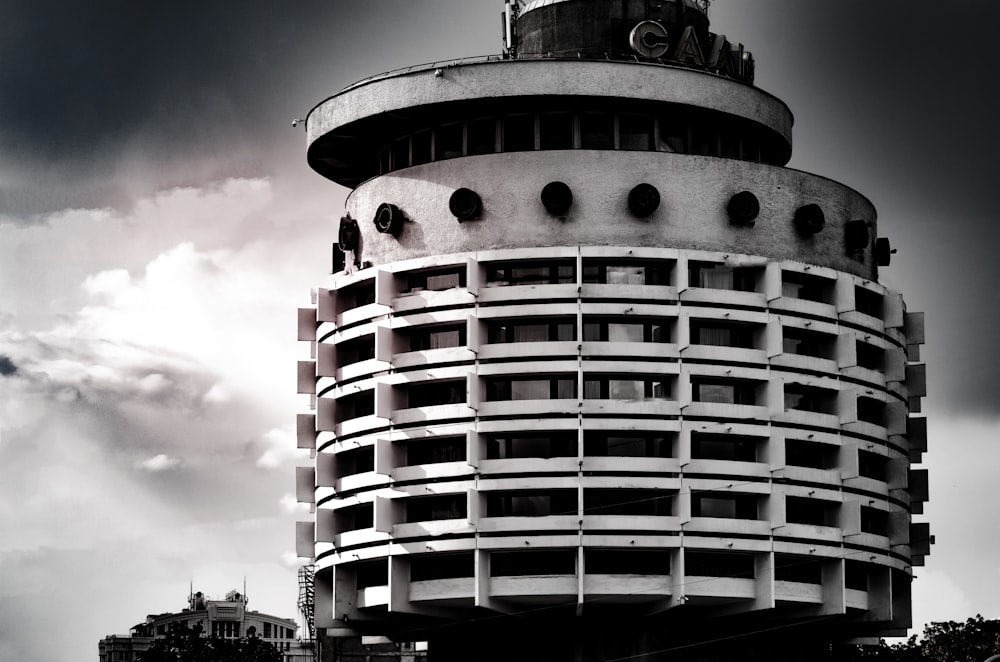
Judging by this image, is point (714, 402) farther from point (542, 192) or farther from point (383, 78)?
point (383, 78)

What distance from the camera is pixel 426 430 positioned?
273 feet

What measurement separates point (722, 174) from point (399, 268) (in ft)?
47.0

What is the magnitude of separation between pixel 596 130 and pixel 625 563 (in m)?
18.8

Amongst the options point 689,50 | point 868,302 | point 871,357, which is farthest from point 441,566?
point 689,50

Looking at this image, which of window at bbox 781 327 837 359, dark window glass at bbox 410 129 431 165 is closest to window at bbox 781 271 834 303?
window at bbox 781 327 837 359

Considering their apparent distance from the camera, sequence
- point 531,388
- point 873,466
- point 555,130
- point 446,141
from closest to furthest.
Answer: point 531,388, point 555,130, point 446,141, point 873,466

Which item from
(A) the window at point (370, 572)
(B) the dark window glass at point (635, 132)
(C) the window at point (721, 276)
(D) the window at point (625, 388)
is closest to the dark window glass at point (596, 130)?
(B) the dark window glass at point (635, 132)

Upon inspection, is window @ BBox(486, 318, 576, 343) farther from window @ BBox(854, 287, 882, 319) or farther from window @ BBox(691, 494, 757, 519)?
window @ BBox(854, 287, 882, 319)

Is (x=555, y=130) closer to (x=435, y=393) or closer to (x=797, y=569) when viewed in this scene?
(x=435, y=393)

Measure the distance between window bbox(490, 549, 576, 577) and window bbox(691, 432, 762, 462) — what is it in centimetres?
694

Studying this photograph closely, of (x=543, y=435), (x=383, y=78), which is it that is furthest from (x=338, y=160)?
(x=543, y=435)

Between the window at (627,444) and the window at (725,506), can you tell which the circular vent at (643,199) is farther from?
the window at (725,506)

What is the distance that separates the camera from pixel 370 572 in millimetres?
85938

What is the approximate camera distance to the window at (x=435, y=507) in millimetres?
82750
